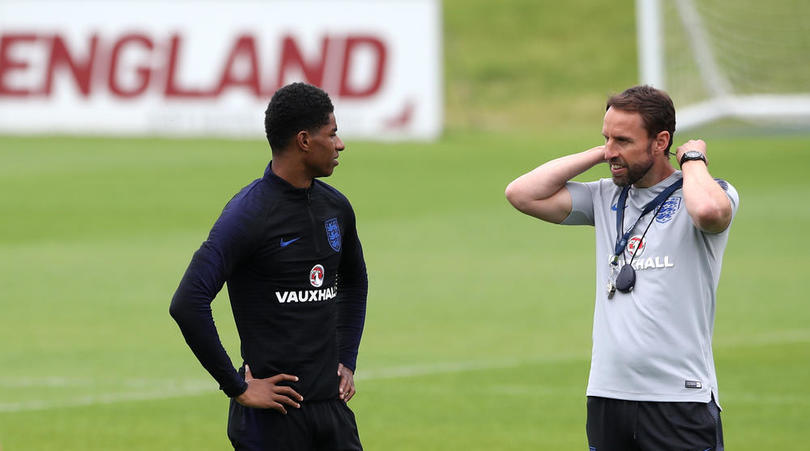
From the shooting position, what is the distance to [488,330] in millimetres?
15430

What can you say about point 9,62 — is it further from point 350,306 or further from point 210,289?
point 210,289

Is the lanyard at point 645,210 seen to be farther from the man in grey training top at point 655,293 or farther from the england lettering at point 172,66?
the england lettering at point 172,66

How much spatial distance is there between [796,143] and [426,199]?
1235 centimetres

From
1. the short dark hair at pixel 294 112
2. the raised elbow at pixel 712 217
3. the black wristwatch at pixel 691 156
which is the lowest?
the raised elbow at pixel 712 217

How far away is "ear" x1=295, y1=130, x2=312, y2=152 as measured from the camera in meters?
5.73

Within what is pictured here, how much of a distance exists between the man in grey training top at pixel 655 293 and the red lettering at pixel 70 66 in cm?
2775

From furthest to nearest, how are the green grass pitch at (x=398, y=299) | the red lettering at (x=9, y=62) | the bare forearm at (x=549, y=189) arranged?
1. the red lettering at (x=9, y=62)
2. the green grass pitch at (x=398, y=299)
3. the bare forearm at (x=549, y=189)

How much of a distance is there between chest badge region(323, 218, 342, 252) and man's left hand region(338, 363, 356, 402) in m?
0.55

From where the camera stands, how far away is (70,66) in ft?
106

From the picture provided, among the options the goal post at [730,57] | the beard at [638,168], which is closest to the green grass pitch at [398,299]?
the goal post at [730,57]

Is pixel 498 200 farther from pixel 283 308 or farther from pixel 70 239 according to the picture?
pixel 283 308

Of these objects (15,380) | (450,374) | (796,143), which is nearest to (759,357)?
(450,374)

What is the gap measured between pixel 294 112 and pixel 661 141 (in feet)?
4.79

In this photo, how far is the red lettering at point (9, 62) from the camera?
106ft
